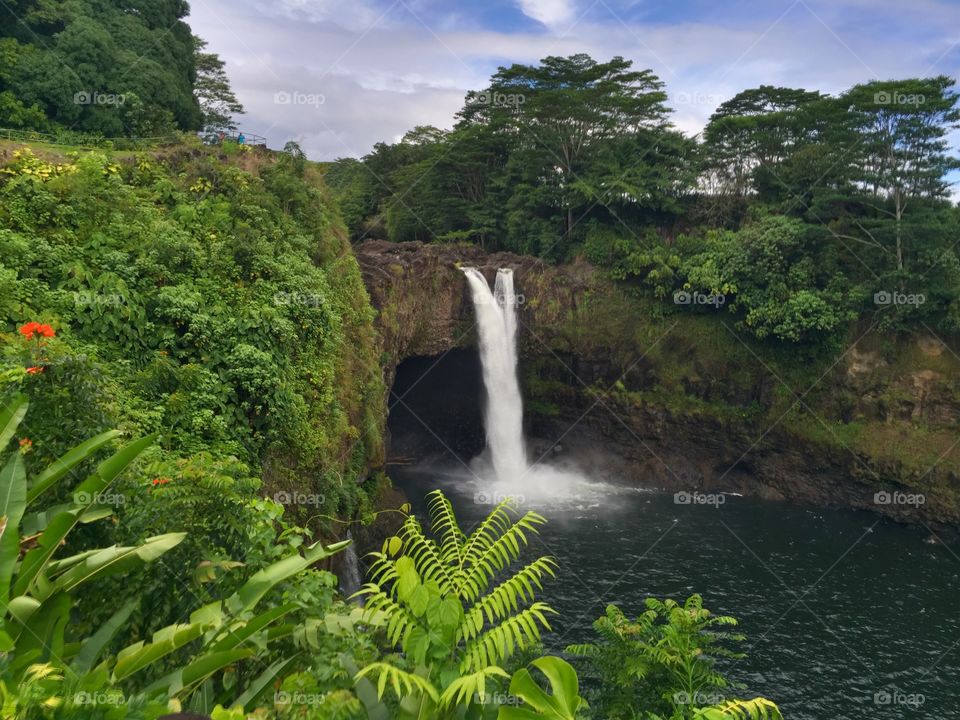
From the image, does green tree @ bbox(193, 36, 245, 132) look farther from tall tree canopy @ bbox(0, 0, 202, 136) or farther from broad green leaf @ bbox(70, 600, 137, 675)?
broad green leaf @ bbox(70, 600, 137, 675)

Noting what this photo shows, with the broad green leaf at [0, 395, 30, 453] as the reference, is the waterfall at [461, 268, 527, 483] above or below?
below

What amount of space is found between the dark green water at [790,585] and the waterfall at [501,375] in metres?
3.26

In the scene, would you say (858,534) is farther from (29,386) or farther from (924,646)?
(29,386)

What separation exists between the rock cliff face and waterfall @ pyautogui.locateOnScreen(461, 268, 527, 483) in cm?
64

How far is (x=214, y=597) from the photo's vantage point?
4.36m

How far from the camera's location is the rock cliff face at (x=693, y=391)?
23.1 metres

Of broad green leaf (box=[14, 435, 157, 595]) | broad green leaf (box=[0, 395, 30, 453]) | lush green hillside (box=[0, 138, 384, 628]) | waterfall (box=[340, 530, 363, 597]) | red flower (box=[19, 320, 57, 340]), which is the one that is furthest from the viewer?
waterfall (box=[340, 530, 363, 597])

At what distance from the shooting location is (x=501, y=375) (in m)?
27.3

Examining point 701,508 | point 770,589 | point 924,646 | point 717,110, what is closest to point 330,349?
point 770,589

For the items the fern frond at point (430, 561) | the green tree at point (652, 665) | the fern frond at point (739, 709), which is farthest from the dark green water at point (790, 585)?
the fern frond at point (430, 561)

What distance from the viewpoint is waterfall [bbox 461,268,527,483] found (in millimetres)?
26766

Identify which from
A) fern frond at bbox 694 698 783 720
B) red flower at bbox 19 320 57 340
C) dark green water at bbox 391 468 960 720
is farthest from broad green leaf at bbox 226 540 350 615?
dark green water at bbox 391 468 960 720

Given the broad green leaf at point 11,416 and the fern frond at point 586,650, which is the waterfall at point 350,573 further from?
the broad green leaf at point 11,416

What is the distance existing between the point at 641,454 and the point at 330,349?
17.6 m
